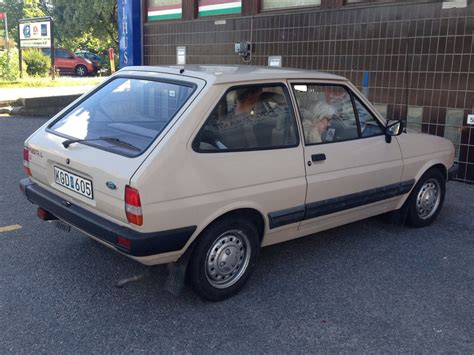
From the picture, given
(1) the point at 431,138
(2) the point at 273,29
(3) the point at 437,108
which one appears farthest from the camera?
(2) the point at 273,29

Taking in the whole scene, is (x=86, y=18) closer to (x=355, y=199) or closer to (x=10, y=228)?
(x=10, y=228)

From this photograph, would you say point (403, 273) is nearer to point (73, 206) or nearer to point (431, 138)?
point (431, 138)

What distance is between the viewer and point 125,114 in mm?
3877

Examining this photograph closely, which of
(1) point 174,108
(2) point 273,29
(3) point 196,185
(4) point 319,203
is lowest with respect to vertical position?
(4) point 319,203

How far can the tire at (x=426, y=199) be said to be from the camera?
513cm

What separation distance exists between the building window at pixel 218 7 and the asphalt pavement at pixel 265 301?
21.2 ft

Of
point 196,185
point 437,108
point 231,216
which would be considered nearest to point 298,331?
point 231,216

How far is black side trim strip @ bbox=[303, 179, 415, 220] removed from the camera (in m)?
4.09

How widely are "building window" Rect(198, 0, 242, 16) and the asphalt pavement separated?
6451 millimetres

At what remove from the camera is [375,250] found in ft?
15.5

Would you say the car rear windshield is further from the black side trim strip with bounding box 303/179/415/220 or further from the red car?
the red car

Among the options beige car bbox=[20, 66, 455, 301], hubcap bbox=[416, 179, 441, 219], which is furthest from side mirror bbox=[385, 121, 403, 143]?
hubcap bbox=[416, 179, 441, 219]

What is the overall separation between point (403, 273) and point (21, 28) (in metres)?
18.4

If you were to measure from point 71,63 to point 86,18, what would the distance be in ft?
18.3
